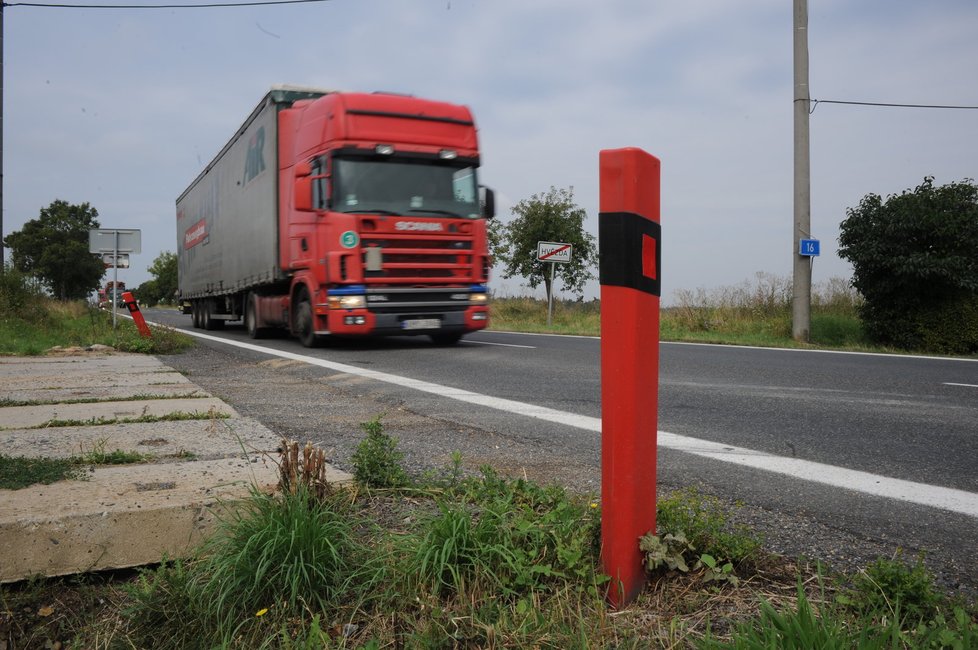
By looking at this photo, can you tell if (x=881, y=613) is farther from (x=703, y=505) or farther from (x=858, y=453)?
(x=858, y=453)

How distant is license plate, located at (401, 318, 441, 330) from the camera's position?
11555 millimetres

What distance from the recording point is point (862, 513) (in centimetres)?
275

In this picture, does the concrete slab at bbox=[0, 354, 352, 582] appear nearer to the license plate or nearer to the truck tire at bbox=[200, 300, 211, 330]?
the license plate

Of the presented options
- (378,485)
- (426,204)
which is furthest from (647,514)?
(426,204)

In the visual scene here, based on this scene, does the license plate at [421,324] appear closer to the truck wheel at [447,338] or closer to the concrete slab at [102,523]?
the truck wheel at [447,338]

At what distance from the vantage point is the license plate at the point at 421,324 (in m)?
11.6

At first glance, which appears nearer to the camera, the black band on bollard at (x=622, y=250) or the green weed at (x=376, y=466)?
the black band on bollard at (x=622, y=250)

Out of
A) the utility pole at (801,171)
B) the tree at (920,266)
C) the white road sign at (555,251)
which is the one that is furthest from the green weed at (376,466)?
the white road sign at (555,251)

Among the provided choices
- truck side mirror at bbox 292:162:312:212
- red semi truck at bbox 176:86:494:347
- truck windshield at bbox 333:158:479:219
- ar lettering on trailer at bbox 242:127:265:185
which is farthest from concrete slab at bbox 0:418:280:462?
ar lettering on trailer at bbox 242:127:265:185

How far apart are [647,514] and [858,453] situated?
8.13ft

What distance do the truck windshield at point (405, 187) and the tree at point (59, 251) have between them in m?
70.2

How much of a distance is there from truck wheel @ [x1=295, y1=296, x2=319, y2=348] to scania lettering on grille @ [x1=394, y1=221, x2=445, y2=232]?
1.94 m

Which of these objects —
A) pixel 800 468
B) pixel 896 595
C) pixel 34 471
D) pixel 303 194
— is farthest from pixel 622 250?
pixel 303 194

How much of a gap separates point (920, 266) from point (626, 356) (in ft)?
46.9
